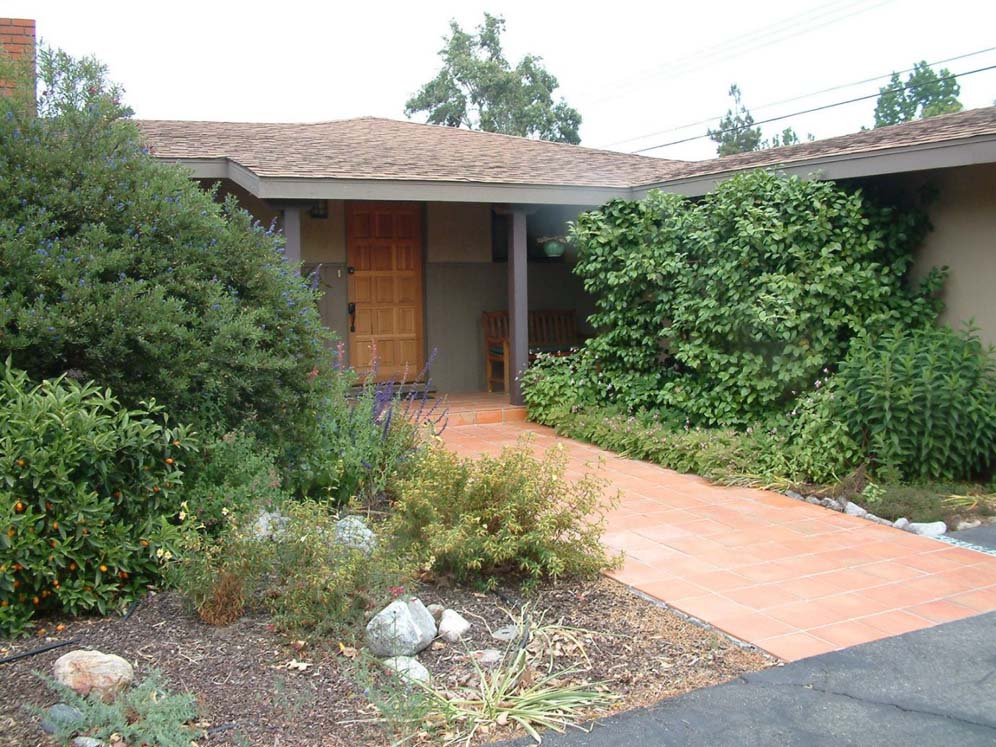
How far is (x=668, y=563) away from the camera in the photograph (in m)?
5.19

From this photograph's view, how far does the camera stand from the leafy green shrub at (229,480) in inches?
181

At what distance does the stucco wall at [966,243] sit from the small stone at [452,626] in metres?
5.44

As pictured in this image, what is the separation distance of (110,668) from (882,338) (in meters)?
6.34

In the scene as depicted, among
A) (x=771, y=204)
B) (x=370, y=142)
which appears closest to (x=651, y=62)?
(x=370, y=142)

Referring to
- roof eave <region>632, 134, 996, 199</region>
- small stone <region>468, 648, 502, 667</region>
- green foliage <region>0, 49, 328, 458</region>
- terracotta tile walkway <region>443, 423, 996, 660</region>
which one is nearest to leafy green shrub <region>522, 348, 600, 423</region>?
roof eave <region>632, 134, 996, 199</region>

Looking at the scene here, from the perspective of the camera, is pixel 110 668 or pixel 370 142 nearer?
pixel 110 668

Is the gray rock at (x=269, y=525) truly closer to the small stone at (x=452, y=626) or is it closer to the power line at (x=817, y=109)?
the small stone at (x=452, y=626)

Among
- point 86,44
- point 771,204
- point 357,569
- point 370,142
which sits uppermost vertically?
point 370,142

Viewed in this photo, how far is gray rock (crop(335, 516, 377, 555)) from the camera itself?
424 centimetres

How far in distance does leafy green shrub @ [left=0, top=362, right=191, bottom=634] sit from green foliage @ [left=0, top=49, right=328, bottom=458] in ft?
0.90

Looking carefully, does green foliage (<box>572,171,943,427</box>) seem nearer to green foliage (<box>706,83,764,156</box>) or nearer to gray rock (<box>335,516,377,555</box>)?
gray rock (<box>335,516,377,555</box>)

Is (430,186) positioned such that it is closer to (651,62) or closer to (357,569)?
(357,569)

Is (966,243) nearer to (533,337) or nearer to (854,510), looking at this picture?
(854,510)

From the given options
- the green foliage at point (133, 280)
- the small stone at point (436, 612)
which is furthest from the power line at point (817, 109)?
the small stone at point (436, 612)
